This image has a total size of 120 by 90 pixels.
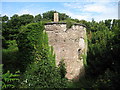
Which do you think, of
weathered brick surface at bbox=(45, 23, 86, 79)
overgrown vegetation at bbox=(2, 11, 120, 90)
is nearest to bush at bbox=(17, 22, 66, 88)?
overgrown vegetation at bbox=(2, 11, 120, 90)

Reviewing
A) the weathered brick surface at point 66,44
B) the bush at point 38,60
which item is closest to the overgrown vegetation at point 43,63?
the bush at point 38,60

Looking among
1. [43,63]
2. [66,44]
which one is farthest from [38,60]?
[66,44]

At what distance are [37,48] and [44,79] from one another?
2.04 metres

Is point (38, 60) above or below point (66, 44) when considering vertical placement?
below

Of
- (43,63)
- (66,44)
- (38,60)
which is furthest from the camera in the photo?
(66,44)

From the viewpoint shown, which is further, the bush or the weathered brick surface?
the weathered brick surface

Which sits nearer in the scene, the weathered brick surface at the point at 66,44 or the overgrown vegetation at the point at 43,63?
the overgrown vegetation at the point at 43,63

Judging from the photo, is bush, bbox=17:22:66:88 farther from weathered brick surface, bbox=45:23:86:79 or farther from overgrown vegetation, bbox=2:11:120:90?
weathered brick surface, bbox=45:23:86:79

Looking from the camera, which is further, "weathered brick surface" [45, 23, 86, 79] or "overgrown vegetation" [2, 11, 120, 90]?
"weathered brick surface" [45, 23, 86, 79]

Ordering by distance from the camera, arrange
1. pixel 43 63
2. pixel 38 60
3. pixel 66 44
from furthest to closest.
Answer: pixel 66 44
pixel 38 60
pixel 43 63

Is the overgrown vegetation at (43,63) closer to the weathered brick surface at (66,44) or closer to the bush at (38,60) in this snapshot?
the bush at (38,60)

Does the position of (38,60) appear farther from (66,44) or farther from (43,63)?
(66,44)

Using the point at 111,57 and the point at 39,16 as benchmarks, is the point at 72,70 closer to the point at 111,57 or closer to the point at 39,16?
the point at 111,57

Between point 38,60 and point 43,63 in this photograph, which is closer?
point 43,63
